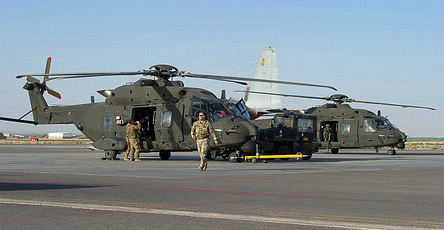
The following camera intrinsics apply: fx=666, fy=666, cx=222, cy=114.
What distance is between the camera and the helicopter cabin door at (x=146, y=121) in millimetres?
29000

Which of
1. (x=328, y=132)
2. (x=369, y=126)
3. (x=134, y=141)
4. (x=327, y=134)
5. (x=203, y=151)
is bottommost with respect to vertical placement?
(x=203, y=151)

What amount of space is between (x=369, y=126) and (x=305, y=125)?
9.72 metres

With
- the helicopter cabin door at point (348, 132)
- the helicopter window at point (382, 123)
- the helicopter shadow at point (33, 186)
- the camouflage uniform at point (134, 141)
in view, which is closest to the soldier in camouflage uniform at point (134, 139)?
the camouflage uniform at point (134, 141)

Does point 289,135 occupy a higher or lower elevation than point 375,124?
lower

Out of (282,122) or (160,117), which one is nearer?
(160,117)

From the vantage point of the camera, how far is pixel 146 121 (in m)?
29.7

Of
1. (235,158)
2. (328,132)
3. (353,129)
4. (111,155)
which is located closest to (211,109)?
(235,158)

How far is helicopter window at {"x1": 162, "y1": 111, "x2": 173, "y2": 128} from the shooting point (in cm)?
2808

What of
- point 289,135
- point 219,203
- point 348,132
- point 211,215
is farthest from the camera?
point 348,132

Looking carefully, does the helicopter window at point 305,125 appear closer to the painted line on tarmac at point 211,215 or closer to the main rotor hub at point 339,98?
the main rotor hub at point 339,98

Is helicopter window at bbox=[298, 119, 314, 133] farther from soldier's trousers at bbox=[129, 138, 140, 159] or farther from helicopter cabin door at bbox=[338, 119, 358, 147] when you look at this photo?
helicopter cabin door at bbox=[338, 119, 358, 147]

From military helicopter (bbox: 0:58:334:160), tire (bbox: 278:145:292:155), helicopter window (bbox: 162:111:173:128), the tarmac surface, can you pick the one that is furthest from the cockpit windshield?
the tarmac surface

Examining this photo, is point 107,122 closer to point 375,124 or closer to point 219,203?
point 375,124

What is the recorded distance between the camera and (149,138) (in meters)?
29.0
